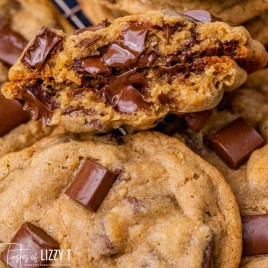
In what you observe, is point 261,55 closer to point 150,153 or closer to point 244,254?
point 150,153

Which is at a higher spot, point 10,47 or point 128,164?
point 10,47

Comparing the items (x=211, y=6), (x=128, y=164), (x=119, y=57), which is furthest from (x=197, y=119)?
(x=211, y=6)

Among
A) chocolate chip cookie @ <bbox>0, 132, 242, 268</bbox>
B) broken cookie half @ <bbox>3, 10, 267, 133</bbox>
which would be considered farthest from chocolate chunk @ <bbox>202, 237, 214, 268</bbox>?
broken cookie half @ <bbox>3, 10, 267, 133</bbox>

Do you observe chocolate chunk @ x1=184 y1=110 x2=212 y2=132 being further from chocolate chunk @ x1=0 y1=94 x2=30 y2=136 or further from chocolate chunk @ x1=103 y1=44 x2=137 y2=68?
chocolate chunk @ x1=0 y1=94 x2=30 y2=136

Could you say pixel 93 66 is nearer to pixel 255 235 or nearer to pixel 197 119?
pixel 197 119

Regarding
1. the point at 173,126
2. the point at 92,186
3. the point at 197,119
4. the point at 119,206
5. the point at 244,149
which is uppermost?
the point at 92,186

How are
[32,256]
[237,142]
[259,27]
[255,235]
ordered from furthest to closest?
1. [259,27]
2. [237,142]
3. [255,235]
4. [32,256]

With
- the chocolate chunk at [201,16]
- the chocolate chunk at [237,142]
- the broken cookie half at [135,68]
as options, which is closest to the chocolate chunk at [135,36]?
the broken cookie half at [135,68]
